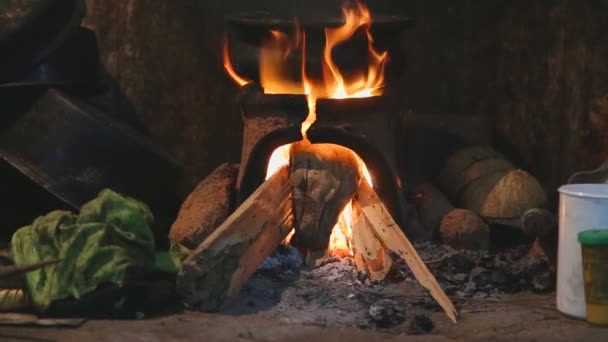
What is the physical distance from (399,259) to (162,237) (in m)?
1.17

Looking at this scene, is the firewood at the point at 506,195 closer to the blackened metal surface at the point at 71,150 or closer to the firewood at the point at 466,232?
the firewood at the point at 466,232

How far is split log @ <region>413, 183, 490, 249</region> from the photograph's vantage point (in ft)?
14.3

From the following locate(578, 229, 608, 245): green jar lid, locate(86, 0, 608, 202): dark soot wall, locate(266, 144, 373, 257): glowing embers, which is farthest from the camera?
locate(86, 0, 608, 202): dark soot wall

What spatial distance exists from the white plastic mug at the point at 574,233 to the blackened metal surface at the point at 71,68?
2535 mm

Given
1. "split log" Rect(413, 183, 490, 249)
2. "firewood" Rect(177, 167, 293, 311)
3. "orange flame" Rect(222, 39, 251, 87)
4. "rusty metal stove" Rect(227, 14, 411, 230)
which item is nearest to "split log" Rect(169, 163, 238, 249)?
"rusty metal stove" Rect(227, 14, 411, 230)

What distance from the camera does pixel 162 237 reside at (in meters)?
4.58

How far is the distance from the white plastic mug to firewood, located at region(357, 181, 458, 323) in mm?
432

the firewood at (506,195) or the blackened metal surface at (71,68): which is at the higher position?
the blackened metal surface at (71,68)

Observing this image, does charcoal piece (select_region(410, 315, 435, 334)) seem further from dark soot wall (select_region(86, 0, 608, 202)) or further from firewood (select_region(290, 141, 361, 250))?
dark soot wall (select_region(86, 0, 608, 202))

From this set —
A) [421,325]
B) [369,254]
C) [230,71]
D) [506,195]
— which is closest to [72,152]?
[230,71]

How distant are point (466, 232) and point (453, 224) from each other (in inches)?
3.2

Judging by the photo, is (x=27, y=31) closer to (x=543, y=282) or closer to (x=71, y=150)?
(x=71, y=150)

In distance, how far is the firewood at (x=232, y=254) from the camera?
3729 millimetres

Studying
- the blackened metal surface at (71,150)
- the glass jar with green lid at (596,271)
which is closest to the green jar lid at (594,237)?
the glass jar with green lid at (596,271)
